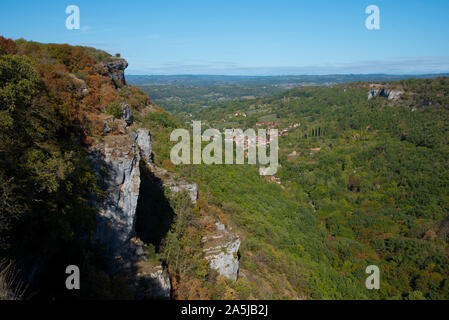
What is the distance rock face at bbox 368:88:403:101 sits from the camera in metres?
105

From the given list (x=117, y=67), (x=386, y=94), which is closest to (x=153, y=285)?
(x=117, y=67)

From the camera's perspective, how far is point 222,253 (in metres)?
16.6

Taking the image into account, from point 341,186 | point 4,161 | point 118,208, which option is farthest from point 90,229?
point 341,186

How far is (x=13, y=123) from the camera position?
873 centimetres

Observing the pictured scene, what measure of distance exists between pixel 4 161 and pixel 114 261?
5604 millimetres

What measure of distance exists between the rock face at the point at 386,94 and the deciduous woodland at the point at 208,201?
7.43 m

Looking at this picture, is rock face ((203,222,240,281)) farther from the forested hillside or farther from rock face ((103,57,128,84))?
rock face ((103,57,128,84))

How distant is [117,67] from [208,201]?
24.3 meters

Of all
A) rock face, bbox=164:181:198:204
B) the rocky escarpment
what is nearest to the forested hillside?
rock face, bbox=164:181:198:204

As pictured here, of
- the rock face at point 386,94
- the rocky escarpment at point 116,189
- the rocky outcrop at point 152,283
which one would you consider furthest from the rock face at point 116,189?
the rock face at point 386,94

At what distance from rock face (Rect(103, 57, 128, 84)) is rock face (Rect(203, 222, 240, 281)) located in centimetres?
2824

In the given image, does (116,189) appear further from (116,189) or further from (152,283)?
(152,283)

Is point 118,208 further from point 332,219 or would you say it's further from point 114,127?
point 332,219

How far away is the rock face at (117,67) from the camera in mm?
36281
